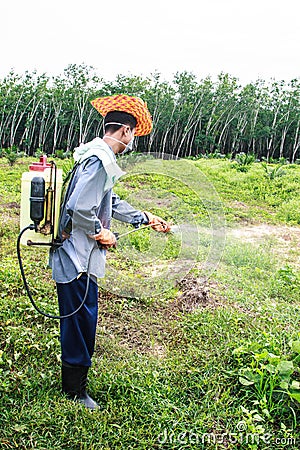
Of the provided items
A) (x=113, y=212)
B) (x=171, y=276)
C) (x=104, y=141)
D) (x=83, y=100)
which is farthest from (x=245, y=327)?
(x=83, y=100)

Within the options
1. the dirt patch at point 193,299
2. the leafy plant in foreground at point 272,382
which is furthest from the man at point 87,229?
the dirt patch at point 193,299

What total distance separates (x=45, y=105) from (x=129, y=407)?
28.2 meters

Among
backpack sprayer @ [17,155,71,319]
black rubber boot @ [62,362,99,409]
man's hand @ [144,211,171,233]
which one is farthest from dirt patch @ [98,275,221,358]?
backpack sprayer @ [17,155,71,319]

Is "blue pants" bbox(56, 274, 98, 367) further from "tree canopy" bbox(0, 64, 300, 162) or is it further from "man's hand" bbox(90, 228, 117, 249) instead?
"tree canopy" bbox(0, 64, 300, 162)

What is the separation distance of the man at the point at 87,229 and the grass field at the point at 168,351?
9.9 inches

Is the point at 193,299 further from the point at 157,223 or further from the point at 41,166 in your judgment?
the point at 41,166

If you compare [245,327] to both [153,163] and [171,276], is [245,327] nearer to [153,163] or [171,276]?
[171,276]

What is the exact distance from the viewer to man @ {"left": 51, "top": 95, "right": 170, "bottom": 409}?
2.19m

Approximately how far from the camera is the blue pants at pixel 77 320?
2385 millimetres

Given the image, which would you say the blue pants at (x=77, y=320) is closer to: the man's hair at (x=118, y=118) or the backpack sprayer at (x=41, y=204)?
the backpack sprayer at (x=41, y=204)

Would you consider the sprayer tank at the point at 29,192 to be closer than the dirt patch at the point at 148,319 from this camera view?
Yes

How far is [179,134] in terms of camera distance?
30359 mm

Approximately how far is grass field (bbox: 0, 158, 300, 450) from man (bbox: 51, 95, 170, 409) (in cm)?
25

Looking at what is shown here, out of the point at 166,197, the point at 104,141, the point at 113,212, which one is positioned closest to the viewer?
the point at 104,141
